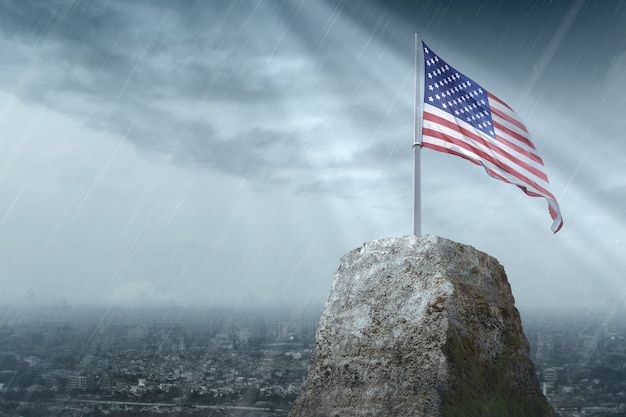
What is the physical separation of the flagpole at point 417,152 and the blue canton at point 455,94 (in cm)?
9

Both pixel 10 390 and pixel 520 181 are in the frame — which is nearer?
pixel 520 181

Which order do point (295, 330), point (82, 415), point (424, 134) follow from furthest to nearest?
point (295, 330) → point (82, 415) → point (424, 134)

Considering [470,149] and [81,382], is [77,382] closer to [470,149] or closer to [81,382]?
[81,382]

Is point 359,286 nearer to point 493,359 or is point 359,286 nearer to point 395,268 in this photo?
point 395,268

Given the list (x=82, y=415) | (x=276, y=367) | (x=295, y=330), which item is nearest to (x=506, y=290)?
(x=82, y=415)

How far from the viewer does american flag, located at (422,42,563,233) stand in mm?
5945

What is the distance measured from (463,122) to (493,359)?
7.52 ft

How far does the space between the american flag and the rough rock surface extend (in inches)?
43.5

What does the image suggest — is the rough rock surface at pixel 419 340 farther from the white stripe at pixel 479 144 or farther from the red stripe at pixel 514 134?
the red stripe at pixel 514 134

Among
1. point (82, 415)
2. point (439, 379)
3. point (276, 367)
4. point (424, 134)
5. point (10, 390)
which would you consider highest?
point (424, 134)

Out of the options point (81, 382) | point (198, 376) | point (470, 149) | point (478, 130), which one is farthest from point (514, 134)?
point (81, 382)

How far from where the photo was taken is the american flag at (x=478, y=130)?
→ 19.5 ft

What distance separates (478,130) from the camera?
621 centimetres

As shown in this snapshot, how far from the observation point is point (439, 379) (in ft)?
14.8
